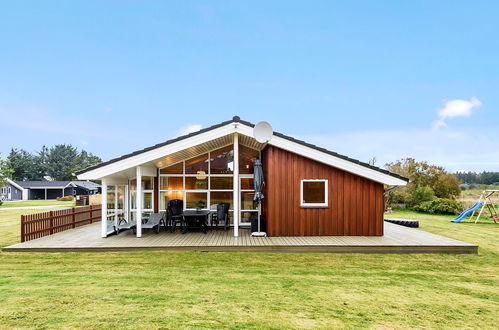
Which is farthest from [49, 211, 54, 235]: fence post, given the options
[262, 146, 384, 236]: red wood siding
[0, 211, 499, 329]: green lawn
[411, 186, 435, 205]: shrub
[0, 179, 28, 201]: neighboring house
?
[0, 179, 28, 201]: neighboring house

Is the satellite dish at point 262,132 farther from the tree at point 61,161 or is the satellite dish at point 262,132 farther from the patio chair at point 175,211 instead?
the tree at point 61,161

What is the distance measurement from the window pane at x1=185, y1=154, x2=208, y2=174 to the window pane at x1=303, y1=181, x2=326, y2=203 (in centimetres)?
399

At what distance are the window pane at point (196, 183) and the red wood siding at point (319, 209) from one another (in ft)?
9.91

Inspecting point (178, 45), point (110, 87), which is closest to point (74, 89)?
point (110, 87)

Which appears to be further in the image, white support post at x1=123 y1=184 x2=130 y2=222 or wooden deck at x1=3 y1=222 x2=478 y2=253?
white support post at x1=123 y1=184 x2=130 y2=222

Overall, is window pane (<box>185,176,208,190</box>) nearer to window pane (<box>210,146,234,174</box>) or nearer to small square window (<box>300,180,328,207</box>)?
window pane (<box>210,146,234,174</box>)

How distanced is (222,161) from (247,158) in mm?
967

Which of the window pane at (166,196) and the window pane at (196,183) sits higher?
the window pane at (196,183)

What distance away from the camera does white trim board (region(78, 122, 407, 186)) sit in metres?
8.74

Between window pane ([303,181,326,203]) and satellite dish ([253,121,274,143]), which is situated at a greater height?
satellite dish ([253,121,274,143])

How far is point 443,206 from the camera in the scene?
19969 millimetres

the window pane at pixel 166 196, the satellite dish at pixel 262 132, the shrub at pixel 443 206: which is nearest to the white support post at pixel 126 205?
the window pane at pixel 166 196

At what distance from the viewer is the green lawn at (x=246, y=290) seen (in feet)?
13.0

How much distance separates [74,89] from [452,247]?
46039 millimetres
